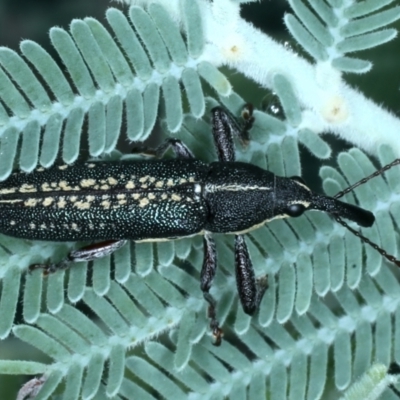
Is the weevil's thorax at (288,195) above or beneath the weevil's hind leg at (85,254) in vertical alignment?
beneath

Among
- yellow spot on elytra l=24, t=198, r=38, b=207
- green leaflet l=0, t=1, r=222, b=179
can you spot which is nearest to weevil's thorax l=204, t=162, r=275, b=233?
green leaflet l=0, t=1, r=222, b=179

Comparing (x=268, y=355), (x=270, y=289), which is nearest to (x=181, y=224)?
(x=270, y=289)

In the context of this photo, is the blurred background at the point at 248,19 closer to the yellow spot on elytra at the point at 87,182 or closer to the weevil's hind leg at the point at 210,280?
the weevil's hind leg at the point at 210,280

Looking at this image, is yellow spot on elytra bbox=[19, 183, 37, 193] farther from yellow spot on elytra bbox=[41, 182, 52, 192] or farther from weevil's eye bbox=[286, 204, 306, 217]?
weevil's eye bbox=[286, 204, 306, 217]

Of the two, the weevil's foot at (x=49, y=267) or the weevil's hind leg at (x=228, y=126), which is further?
the weevil's hind leg at (x=228, y=126)

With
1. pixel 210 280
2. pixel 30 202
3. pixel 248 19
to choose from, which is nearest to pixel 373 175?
pixel 210 280

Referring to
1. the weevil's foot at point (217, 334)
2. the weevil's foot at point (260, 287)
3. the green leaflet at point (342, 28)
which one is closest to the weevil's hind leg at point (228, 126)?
the green leaflet at point (342, 28)

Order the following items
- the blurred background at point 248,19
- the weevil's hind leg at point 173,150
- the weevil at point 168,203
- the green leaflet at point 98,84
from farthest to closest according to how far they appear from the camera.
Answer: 1. the blurred background at point 248,19
2. the weevil's hind leg at point 173,150
3. the weevil at point 168,203
4. the green leaflet at point 98,84
